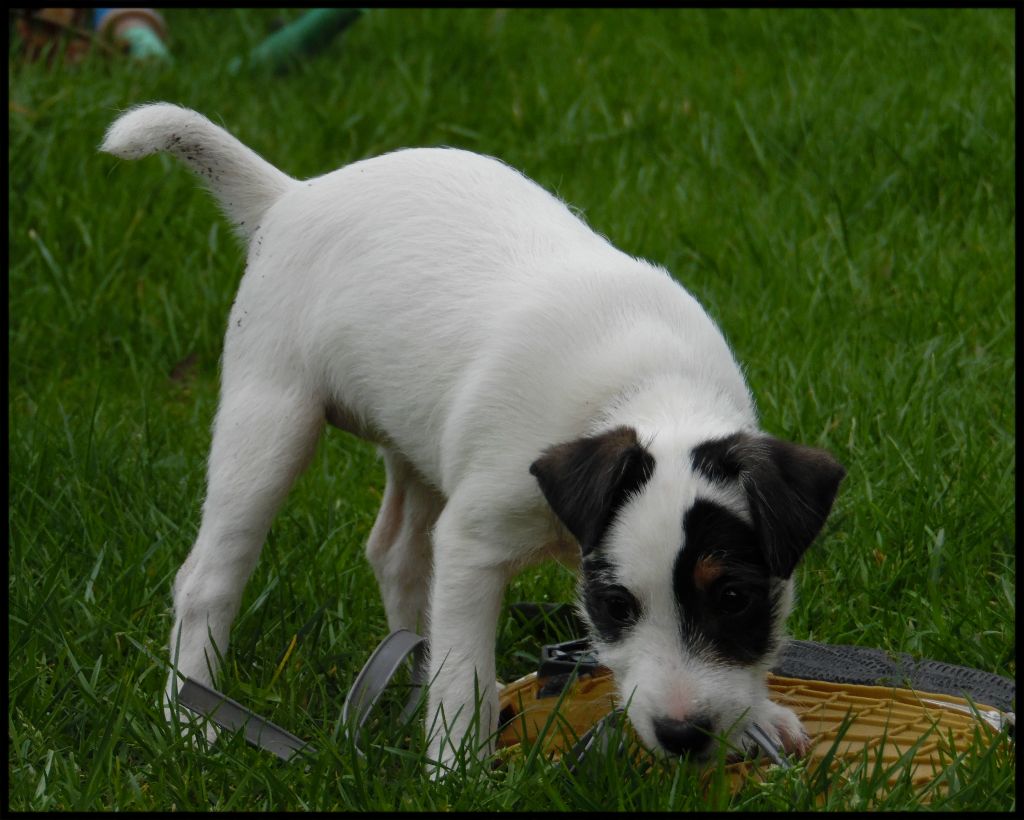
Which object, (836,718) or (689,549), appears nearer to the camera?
(689,549)

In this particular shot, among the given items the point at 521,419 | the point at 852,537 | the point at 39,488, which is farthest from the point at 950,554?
the point at 39,488

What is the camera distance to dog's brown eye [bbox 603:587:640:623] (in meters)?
3.26

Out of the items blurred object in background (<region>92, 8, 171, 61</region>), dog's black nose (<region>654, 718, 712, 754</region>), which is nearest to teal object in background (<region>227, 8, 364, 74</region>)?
blurred object in background (<region>92, 8, 171, 61</region>)

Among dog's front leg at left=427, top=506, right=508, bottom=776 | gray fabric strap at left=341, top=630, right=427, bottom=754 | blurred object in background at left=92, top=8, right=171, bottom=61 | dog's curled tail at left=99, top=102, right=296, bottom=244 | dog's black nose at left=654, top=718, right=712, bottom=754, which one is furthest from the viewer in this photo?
blurred object in background at left=92, top=8, right=171, bottom=61

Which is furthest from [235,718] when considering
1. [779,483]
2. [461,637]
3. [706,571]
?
[779,483]

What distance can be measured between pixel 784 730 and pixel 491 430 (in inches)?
39.5

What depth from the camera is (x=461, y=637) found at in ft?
12.0

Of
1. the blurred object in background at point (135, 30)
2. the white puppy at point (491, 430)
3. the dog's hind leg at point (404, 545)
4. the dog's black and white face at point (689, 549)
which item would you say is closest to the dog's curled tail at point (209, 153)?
the white puppy at point (491, 430)

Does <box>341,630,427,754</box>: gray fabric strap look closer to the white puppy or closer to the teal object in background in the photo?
the white puppy

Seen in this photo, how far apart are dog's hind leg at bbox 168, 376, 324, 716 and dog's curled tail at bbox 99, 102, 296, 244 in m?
0.60

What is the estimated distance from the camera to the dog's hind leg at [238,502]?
410 cm

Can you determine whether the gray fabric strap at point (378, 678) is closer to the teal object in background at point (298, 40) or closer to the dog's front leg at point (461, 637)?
the dog's front leg at point (461, 637)

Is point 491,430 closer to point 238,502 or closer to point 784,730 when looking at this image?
point 238,502

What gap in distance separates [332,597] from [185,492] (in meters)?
0.94
